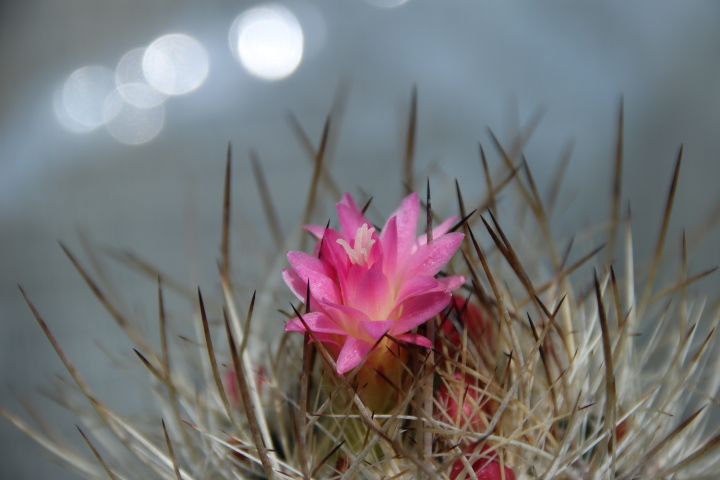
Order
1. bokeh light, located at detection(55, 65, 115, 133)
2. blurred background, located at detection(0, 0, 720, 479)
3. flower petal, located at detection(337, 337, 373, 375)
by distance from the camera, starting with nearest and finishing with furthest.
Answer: flower petal, located at detection(337, 337, 373, 375), blurred background, located at detection(0, 0, 720, 479), bokeh light, located at detection(55, 65, 115, 133)

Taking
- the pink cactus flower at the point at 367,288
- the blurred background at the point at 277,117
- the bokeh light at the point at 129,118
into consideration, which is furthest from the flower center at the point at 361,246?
the bokeh light at the point at 129,118

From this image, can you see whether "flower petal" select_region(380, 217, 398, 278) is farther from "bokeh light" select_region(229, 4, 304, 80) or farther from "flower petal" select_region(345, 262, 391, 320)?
"bokeh light" select_region(229, 4, 304, 80)

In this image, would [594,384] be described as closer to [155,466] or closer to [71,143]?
[155,466]

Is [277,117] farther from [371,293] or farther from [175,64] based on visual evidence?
[371,293]

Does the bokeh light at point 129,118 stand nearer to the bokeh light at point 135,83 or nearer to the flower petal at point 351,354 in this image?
the bokeh light at point 135,83

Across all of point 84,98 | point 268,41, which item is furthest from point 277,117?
point 84,98

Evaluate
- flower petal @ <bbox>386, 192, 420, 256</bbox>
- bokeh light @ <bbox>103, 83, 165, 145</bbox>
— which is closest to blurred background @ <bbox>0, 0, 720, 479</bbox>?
bokeh light @ <bbox>103, 83, 165, 145</bbox>

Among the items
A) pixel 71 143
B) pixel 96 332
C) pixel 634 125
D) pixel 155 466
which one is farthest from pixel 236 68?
pixel 155 466
